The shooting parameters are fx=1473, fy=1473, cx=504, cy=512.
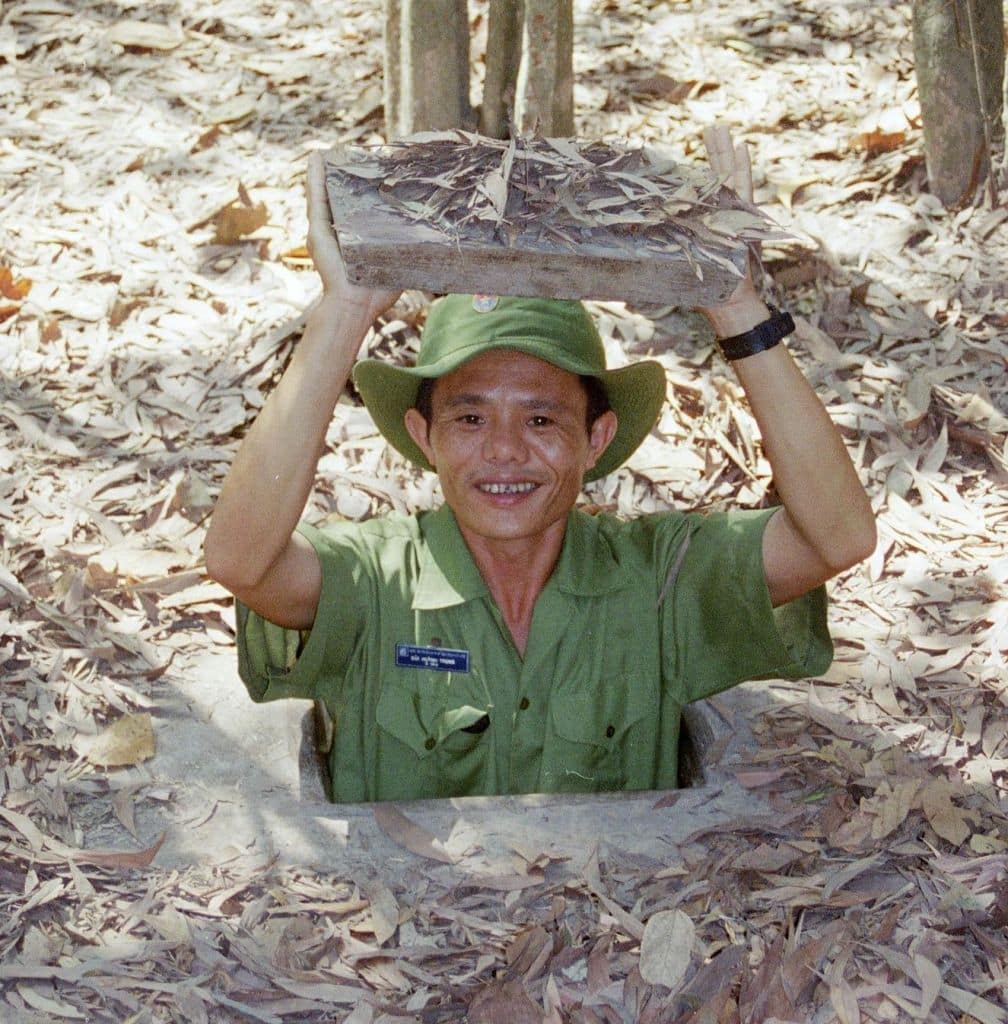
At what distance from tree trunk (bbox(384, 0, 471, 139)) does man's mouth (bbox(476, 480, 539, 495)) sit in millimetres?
2441

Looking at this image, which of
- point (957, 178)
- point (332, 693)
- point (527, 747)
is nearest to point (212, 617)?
point (332, 693)

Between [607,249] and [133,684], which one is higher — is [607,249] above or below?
above

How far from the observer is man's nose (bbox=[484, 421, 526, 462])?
3.57 metres

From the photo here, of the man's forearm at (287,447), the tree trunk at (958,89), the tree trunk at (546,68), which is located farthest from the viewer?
the tree trunk at (958,89)

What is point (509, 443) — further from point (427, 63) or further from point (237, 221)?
point (237, 221)

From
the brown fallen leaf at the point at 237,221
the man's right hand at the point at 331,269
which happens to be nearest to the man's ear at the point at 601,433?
the man's right hand at the point at 331,269

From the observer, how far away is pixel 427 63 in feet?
18.1

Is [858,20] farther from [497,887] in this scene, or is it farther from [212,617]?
[497,887]

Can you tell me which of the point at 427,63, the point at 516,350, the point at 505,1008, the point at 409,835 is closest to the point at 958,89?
the point at 427,63

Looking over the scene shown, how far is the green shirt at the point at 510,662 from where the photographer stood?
12.3 ft

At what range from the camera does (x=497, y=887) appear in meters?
3.35

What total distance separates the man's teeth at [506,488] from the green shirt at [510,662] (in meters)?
0.25

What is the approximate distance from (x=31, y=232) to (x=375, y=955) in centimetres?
398

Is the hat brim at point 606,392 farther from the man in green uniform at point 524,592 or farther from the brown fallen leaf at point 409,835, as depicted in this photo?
the brown fallen leaf at point 409,835
